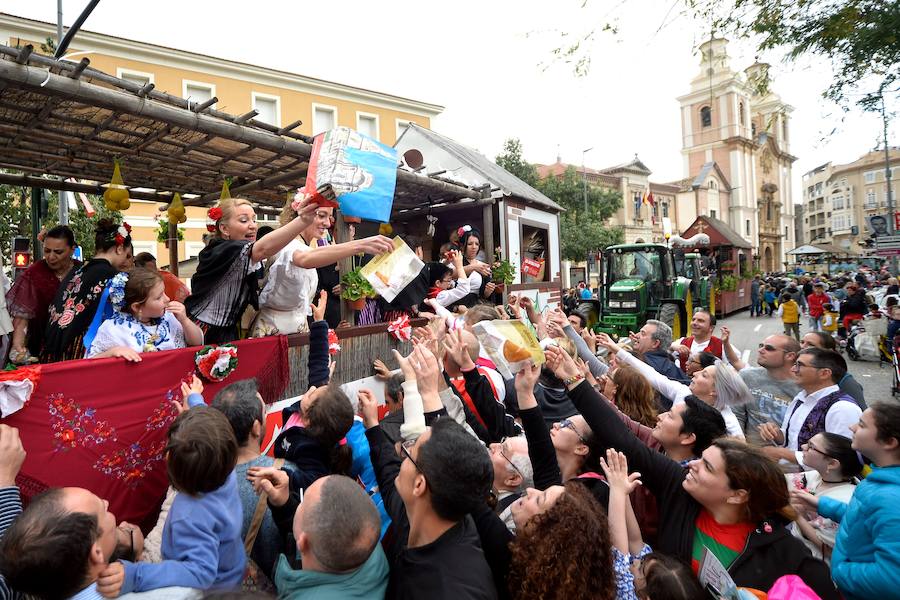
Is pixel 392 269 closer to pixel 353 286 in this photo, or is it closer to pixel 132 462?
pixel 353 286

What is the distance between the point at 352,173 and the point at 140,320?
1.46 m

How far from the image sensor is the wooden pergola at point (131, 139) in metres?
3.05

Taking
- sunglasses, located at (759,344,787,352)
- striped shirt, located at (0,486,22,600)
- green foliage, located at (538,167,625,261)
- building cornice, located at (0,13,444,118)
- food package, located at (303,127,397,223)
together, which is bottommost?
striped shirt, located at (0,486,22,600)

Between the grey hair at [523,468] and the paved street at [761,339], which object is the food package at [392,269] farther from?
the paved street at [761,339]

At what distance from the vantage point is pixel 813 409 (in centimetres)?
361

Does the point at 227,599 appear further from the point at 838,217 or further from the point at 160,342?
the point at 838,217

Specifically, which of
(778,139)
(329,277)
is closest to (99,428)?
(329,277)

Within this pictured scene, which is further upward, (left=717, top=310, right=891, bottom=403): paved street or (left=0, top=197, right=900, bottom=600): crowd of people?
(left=0, top=197, right=900, bottom=600): crowd of people

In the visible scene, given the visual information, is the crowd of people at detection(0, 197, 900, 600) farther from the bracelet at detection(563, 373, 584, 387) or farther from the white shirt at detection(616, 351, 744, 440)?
the white shirt at detection(616, 351, 744, 440)

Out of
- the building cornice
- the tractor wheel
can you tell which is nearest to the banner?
the tractor wheel

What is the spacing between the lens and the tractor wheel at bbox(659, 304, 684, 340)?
12886 millimetres

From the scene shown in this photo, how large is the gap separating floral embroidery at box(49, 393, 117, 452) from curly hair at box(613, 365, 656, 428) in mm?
3064

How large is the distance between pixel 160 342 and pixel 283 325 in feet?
2.62

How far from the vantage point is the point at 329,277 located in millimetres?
4922
